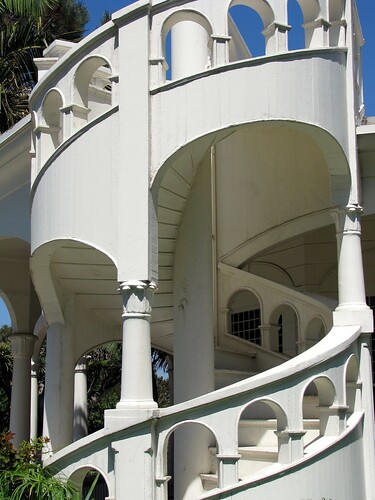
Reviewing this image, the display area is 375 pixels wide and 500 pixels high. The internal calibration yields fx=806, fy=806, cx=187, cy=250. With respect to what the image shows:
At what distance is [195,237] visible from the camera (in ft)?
32.8

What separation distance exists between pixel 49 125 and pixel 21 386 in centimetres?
700

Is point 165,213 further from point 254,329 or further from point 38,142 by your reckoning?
point 254,329

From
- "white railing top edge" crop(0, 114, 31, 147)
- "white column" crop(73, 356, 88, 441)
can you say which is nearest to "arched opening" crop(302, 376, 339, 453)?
"white railing top edge" crop(0, 114, 31, 147)

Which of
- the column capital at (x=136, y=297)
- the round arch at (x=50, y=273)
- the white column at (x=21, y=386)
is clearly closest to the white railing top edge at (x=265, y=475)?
the column capital at (x=136, y=297)

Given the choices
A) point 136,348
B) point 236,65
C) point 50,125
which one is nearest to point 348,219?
point 236,65

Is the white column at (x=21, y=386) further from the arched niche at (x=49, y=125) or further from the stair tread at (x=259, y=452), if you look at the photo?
the stair tread at (x=259, y=452)

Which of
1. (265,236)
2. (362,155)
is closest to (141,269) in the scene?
(362,155)

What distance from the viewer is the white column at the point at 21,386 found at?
15359mm

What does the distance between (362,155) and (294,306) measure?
93.5 inches

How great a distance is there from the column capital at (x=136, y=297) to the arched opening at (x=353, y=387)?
2273 millimetres

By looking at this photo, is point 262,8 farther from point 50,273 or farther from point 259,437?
point 259,437

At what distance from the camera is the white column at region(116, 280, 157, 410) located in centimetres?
805

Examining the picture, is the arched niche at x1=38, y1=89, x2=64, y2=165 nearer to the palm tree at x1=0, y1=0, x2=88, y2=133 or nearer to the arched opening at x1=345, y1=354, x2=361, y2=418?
the arched opening at x1=345, y1=354, x2=361, y2=418

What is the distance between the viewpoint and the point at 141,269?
830 cm
